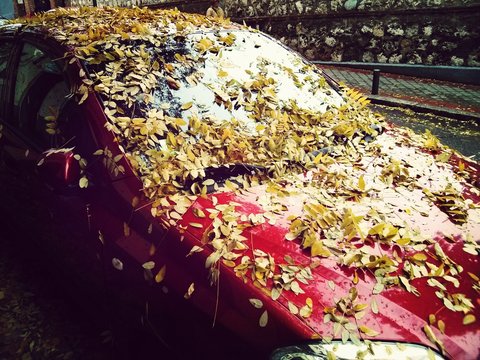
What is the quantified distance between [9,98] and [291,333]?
2.72 meters

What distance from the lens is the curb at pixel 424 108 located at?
7.08 metres

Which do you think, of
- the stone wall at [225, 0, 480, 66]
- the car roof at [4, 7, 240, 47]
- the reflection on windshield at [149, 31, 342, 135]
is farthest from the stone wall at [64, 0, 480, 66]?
the car roof at [4, 7, 240, 47]

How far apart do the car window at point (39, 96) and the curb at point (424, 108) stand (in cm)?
723

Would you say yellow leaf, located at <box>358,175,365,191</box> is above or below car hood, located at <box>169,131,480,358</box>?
above

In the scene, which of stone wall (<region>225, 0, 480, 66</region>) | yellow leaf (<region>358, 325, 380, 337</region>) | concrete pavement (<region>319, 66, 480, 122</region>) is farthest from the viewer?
stone wall (<region>225, 0, 480, 66</region>)

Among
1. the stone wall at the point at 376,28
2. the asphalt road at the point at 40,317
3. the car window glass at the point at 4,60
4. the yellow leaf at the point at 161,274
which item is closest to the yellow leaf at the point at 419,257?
the yellow leaf at the point at 161,274

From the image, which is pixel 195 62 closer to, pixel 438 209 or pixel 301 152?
pixel 301 152

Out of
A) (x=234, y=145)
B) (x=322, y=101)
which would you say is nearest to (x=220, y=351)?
(x=234, y=145)

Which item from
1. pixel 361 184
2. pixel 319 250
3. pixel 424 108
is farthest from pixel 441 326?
pixel 424 108

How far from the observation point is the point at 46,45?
254 cm

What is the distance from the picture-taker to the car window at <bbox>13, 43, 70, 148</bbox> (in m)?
2.38

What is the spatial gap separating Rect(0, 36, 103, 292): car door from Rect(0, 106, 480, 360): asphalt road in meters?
0.33

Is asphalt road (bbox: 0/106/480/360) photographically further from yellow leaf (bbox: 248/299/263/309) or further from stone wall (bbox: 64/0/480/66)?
stone wall (bbox: 64/0/480/66)

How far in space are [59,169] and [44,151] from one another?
0.48 metres
